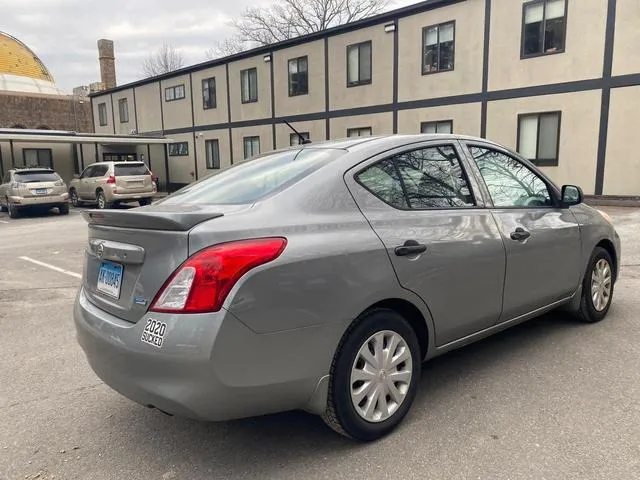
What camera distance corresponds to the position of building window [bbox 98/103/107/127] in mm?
33219

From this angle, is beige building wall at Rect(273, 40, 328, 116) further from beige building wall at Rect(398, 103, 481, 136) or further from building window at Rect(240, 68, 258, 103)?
beige building wall at Rect(398, 103, 481, 136)

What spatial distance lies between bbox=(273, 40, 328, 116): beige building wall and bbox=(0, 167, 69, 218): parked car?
33.8ft

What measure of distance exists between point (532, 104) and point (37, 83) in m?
45.0

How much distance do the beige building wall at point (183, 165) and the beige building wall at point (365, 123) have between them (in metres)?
9.92

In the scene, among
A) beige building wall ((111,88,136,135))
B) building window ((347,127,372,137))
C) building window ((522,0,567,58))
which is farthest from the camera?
beige building wall ((111,88,136,135))

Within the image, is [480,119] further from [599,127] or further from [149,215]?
[149,215]

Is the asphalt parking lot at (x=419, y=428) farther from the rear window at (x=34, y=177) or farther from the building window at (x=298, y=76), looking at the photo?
the building window at (x=298, y=76)

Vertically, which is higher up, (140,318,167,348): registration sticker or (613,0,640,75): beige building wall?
(613,0,640,75): beige building wall

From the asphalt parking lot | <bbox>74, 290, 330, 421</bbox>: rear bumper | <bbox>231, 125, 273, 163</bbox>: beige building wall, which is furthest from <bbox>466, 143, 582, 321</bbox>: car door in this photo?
<bbox>231, 125, 273, 163</bbox>: beige building wall

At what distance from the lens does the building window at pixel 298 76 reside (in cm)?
2184

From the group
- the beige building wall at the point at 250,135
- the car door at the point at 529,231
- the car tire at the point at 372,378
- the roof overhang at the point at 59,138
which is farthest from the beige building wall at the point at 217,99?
the car tire at the point at 372,378

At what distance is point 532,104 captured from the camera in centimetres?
1564

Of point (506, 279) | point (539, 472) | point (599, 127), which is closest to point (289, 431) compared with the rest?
point (539, 472)

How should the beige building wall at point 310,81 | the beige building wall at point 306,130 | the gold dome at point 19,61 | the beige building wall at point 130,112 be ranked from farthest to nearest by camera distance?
the gold dome at point 19,61, the beige building wall at point 130,112, the beige building wall at point 306,130, the beige building wall at point 310,81
